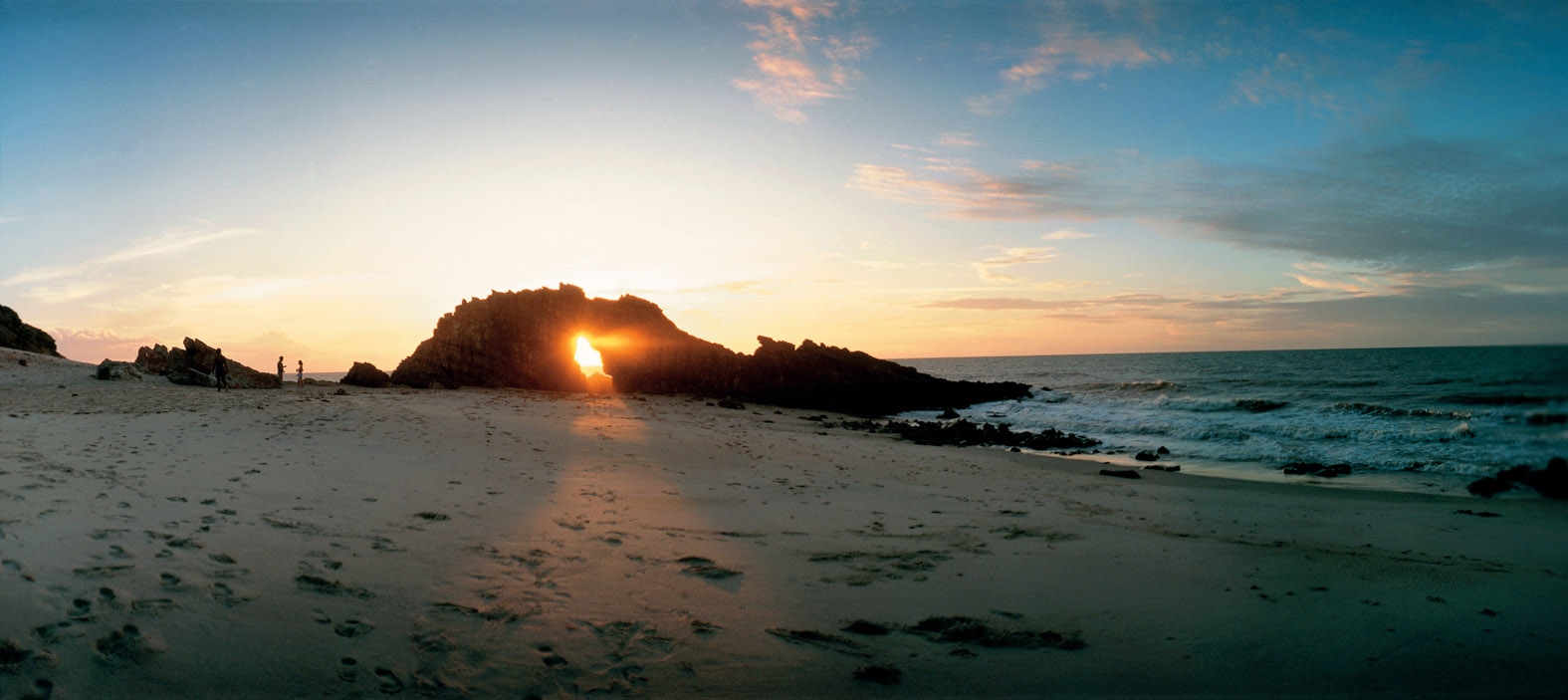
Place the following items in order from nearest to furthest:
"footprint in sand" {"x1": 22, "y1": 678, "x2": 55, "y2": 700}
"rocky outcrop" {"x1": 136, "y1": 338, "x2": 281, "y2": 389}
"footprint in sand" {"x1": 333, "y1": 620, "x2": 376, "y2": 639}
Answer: "footprint in sand" {"x1": 22, "y1": 678, "x2": 55, "y2": 700}, "footprint in sand" {"x1": 333, "y1": 620, "x2": 376, "y2": 639}, "rocky outcrop" {"x1": 136, "y1": 338, "x2": 281, "y2": 389}

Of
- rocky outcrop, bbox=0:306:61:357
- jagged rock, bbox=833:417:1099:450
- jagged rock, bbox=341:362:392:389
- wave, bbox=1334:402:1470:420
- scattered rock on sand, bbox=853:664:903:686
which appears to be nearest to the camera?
scattered rock on sand, bbox=853:664:903:686

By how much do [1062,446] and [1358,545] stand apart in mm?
13272

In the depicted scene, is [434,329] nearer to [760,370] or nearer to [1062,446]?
[760,370]

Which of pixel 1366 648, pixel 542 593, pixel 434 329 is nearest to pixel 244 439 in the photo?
pixel 542 593

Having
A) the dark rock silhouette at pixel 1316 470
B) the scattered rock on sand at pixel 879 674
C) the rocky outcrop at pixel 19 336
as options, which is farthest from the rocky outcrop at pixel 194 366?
the dark rock silhouette at pixel 1316 470

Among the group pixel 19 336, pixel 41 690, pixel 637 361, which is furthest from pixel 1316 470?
pixel 19 336

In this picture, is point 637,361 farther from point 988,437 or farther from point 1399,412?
point 1399,412

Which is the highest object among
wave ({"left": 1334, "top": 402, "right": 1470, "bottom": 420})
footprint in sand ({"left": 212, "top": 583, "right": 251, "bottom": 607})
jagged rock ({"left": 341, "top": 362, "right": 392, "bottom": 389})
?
jagged rock ({"left": 341, "top": 362, "right": 392, "bottom": 389})

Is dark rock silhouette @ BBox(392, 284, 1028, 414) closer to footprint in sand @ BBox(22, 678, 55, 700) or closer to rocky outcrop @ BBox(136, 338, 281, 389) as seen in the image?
rocky outcrop @ BBox(136, 338, 281, 389)

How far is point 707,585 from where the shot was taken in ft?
Result: 20.6

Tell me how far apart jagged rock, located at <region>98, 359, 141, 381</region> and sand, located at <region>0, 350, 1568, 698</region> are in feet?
56.6

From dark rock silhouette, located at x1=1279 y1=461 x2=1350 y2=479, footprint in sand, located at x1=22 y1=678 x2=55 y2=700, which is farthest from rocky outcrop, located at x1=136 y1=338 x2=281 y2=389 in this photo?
dark rock silhouette, located at x1=1279 y1=461 x2=1350 y2=479

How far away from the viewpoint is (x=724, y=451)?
636 inches

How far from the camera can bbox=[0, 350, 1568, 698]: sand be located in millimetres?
4551
